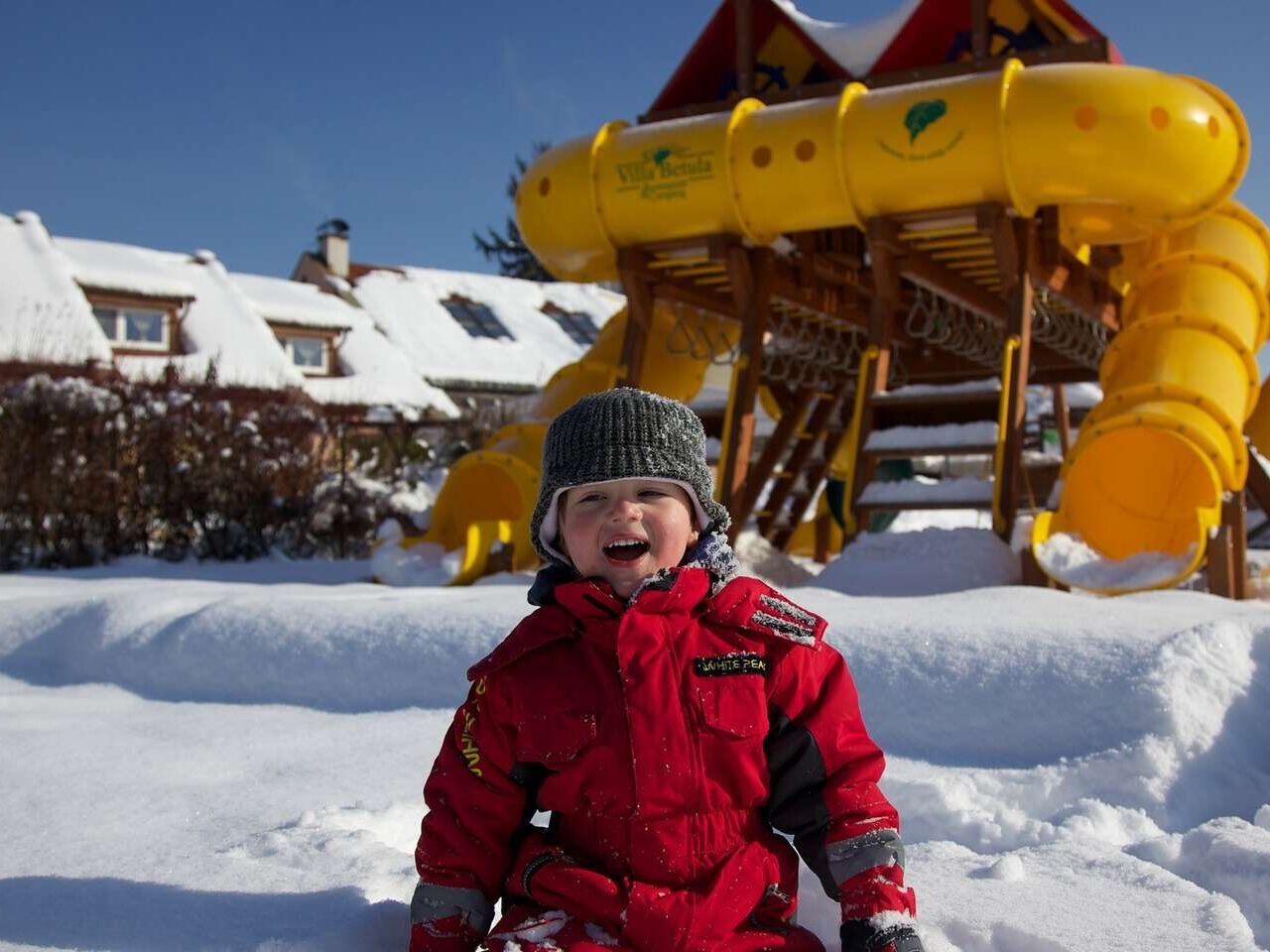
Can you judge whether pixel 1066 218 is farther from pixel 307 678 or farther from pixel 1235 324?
pixel 307 678

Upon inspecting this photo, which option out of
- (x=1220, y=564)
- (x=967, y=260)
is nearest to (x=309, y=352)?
(x=967, y=260)

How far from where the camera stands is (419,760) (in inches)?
115

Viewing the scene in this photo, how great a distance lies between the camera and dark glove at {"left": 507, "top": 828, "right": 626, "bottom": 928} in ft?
4.99

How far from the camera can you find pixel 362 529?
29.3 ft

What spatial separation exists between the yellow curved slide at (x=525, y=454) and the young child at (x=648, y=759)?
3840 millimetres

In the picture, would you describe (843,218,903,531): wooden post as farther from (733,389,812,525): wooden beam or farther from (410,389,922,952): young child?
(410,389,922,952): young child

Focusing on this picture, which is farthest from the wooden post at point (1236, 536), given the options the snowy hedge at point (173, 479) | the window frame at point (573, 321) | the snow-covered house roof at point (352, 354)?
the window frame at point (573, 321)

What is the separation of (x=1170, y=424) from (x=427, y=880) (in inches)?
186

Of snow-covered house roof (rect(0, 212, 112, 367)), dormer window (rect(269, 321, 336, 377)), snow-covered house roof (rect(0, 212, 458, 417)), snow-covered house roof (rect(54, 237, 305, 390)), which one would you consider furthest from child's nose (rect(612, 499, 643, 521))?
dormer window (rect(269, 321, 336, 377))

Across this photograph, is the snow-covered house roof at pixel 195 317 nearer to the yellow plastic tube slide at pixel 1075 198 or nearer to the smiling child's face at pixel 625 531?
the yellow plastic tube slide at pixel 1075 198

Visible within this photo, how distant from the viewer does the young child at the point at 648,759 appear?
1544mm

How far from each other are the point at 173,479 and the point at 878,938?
294 inches

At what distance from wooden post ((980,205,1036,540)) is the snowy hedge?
462 centimetres

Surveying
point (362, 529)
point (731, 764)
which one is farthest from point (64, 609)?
point (362, 529)
